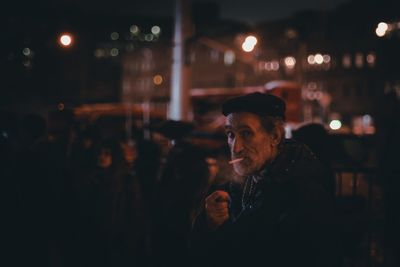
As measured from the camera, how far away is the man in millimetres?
1763

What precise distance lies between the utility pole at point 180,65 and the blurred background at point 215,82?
0.19ft

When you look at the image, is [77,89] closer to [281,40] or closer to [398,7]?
[281,40]

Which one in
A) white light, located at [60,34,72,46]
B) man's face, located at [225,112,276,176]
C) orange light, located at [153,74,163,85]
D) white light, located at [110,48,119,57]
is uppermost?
white light, located at [110,48,119,57]

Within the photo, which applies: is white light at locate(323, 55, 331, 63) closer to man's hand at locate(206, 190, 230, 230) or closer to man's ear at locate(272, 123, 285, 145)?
man's ear at locate(272, 123, 285, 145)

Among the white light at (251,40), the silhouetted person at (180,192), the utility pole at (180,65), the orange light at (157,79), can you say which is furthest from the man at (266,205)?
the orange light at (157,79)

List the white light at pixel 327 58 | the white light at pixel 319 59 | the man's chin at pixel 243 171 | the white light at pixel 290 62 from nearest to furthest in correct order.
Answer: the man's chin at pixel 243 171, the white light at pixel 290 62, the white light at pixel 319 59, the white light at pixel 327 58

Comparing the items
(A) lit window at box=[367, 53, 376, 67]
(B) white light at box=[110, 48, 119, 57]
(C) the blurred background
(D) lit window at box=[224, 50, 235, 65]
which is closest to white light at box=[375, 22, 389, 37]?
(C) the blurred background

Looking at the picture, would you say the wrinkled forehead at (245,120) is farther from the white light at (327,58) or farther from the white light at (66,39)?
the white light at (327,58)

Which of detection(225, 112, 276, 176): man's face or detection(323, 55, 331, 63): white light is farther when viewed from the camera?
detection(323, 55, 331, 63): white light

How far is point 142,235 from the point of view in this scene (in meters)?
6.71

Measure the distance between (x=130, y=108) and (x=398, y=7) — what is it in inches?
717

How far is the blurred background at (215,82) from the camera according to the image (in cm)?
492

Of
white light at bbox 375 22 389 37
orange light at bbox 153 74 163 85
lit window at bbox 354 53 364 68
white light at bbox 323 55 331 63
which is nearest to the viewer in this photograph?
white light at bbox 375 22 389 37

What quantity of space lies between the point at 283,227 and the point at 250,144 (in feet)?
1.54
